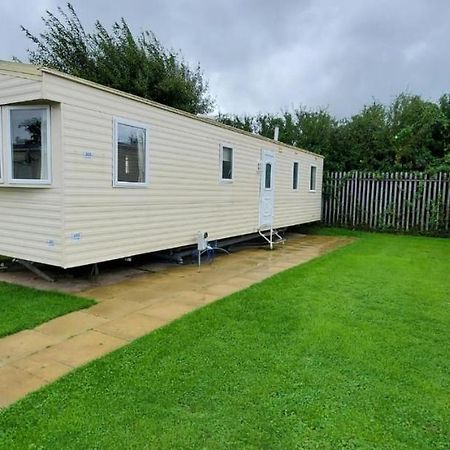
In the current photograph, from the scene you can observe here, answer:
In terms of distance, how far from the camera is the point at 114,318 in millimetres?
4137

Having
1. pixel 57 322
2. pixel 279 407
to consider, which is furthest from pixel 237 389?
pixel 57 322

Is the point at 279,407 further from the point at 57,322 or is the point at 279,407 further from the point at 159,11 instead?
the point at 159,11

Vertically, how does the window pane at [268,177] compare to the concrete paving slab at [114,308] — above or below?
above

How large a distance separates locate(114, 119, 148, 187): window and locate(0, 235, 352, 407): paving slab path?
1.50 m

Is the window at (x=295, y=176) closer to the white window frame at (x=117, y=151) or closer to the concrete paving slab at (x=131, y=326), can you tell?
the white window frame at (x=117, y=151)

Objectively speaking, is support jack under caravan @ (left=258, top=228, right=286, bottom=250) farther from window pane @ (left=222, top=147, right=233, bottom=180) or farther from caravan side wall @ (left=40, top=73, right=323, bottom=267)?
window pane @ (left=222, top=147, right=233, bottom=180)

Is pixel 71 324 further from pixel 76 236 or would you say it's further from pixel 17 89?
pixel 17 89

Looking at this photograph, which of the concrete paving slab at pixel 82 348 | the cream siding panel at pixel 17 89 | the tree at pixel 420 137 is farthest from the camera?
the tree at pixel 420 137

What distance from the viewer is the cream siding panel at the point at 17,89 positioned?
4574 mm

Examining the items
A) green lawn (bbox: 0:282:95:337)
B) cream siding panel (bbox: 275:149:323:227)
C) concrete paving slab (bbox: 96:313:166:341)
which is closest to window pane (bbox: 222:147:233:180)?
cream siding panel (bbox: 275:149:323:227)

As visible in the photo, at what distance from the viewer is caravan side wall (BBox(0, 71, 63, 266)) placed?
15.4 feet

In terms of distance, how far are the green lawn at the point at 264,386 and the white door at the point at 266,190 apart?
5.23 metres

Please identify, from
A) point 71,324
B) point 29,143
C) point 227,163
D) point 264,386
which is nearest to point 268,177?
point 227,163

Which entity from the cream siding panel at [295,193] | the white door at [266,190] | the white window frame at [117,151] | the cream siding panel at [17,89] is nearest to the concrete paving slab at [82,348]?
the white window frame at [117,151]
